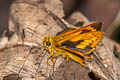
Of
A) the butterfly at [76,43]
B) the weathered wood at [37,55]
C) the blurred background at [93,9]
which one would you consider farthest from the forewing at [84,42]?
the blurred background at [93,9]

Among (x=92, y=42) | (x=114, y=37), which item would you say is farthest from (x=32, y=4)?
(x=114, y=37)

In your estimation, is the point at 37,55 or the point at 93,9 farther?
the point at 93,9

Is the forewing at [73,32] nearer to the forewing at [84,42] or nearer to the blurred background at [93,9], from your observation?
the forewing at [84,42]

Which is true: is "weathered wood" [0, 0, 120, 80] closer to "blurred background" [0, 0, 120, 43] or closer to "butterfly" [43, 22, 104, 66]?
"butterfly" [43, 22, 104, 66]

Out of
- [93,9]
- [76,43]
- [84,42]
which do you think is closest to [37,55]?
[76,43]

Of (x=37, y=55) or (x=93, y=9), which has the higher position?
(x=93, y=9)

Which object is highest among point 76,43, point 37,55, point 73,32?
point 73,32

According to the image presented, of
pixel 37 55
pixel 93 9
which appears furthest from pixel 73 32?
pixel 93 9

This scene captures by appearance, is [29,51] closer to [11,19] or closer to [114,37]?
[11,19]

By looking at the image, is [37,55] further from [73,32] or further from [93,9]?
[93,9]

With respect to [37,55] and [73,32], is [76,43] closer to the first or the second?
[73,32]
